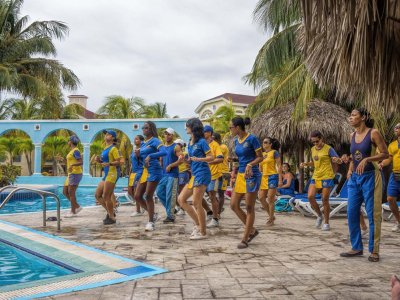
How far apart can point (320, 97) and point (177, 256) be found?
11.8 metres

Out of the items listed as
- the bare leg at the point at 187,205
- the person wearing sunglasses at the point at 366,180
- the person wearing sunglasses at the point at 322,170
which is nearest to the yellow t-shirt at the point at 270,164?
the person wearing sunglasses at the point at 322,170

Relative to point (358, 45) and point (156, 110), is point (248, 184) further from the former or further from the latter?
point (156, 110)

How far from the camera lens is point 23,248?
6.00 meters

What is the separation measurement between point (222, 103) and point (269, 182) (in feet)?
156

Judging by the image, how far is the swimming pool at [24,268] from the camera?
4.85 m

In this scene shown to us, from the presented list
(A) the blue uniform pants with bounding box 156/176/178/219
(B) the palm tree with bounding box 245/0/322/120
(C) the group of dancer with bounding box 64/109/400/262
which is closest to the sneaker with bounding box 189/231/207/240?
(C) the group of dancer with bounding box 64/109/400/262

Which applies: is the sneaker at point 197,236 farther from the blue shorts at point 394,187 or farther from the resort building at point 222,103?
the resort building at point 222,103

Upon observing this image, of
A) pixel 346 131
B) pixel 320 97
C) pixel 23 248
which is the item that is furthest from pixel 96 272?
pixel 320 97

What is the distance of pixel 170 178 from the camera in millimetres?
8477

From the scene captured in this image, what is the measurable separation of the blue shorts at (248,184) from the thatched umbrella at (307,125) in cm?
807

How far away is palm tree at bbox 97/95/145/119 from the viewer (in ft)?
112

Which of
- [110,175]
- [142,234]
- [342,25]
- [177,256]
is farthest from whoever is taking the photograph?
[110,175]

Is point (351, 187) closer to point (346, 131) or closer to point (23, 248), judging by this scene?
point (23, 248)

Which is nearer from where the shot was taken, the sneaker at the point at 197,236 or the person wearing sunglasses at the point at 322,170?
the sneaker at the point at 197,236
